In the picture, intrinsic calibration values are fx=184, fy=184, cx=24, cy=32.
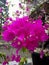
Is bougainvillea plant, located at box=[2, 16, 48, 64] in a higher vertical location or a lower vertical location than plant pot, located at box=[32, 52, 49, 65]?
higher

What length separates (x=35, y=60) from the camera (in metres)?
1.80

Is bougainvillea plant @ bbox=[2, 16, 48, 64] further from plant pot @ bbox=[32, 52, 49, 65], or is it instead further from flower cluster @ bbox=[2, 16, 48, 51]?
plant pot @ bbox=[32, 52, 49, 65]

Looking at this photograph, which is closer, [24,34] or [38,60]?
[24,34]

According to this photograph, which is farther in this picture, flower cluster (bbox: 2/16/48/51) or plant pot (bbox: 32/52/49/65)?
plant pot (bbox: 32/52/49/65)

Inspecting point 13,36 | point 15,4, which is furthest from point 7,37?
point 15,4

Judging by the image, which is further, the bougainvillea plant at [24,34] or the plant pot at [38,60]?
the plant pot at [38,60]

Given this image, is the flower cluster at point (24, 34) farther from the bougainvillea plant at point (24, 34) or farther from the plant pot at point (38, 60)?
the plant pot at point (38, 60)

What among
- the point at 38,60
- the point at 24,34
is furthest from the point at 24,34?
the point at 38,60

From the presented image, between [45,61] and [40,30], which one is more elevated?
[40,30]

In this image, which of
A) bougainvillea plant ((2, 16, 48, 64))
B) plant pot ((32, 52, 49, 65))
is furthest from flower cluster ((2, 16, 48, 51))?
plant pot ((32, 52, 49, 65))

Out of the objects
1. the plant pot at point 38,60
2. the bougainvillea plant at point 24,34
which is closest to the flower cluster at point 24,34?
the bougainvillea plant at point 24,34

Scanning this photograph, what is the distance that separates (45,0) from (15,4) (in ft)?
3.73

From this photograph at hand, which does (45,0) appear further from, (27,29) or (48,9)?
(27,29)

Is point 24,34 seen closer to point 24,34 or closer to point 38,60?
point 24,34
